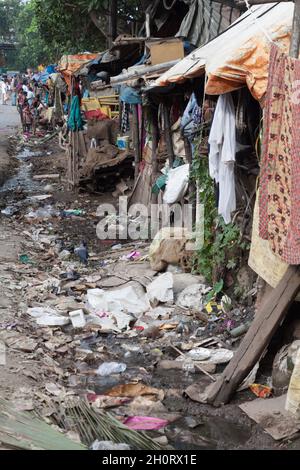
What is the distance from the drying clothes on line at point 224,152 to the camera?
5797mm

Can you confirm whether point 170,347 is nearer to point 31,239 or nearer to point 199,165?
point 199,165

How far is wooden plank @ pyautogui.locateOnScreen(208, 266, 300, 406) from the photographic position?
438 cm

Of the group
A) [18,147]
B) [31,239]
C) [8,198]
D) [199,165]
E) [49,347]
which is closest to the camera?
[49,347]

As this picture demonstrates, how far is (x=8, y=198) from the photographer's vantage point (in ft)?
45.2

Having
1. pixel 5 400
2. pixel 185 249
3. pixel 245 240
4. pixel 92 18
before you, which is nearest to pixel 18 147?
pixel 92 18

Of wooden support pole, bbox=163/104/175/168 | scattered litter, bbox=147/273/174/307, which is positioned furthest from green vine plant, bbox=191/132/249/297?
wooden support pole, bbox=163/104/175/168

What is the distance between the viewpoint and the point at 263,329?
4.45m

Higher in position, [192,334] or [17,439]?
[17,439]

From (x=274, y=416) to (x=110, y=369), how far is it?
162 centimetres

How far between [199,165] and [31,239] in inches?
165

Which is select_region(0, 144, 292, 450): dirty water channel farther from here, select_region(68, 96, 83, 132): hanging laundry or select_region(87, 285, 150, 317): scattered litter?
select_region(68, 96, 83, 132): hanging laundry
